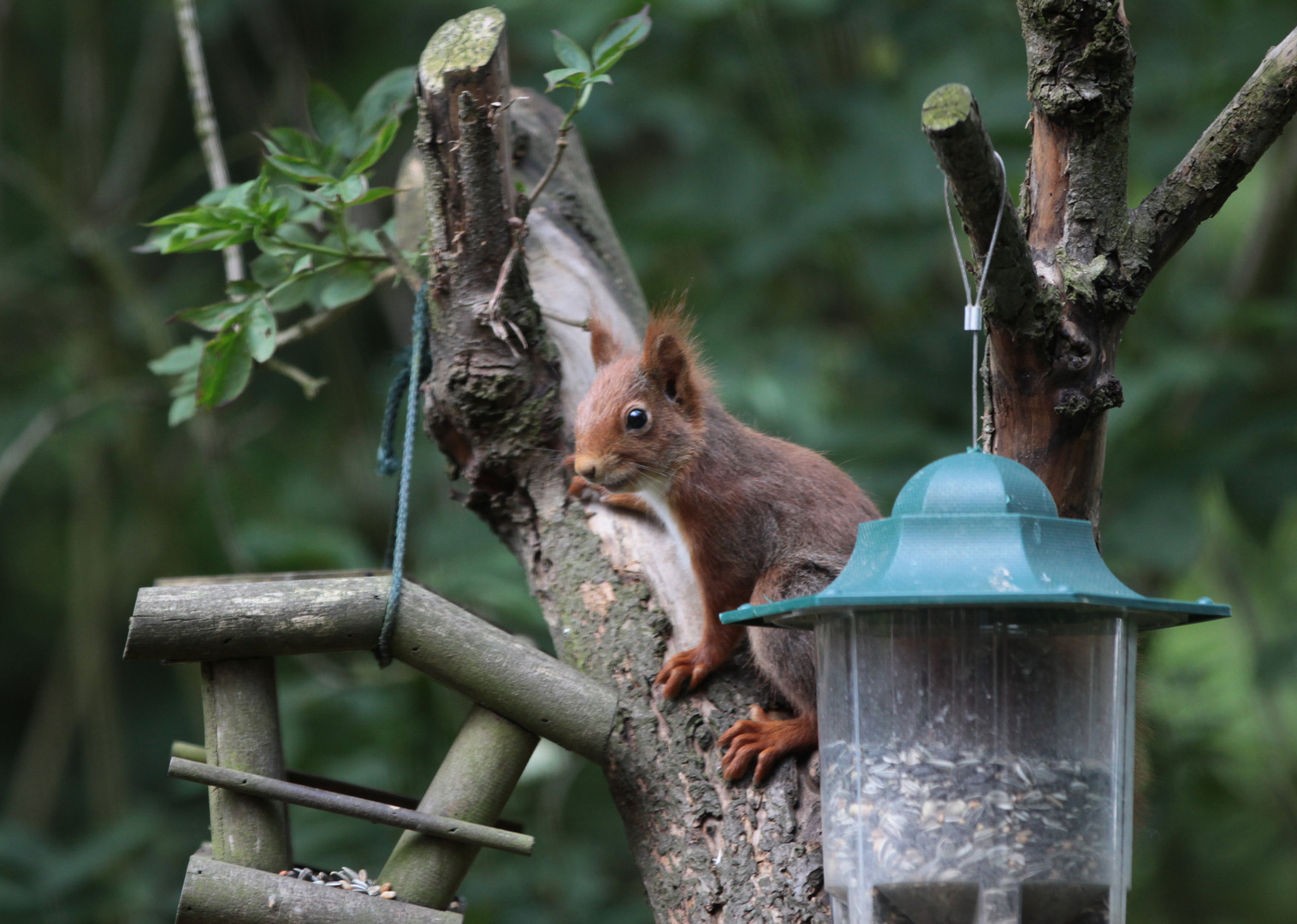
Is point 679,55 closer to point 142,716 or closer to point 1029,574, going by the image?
point 1029,574

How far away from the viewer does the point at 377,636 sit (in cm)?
178

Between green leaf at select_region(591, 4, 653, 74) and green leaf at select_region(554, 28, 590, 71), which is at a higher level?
green leaf at select_region(591, 4, 653, 74)

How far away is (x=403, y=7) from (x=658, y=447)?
10.6ft

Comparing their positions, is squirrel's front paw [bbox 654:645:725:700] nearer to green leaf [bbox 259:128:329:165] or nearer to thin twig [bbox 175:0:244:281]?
green leaf [bbox 259:128:329:165]

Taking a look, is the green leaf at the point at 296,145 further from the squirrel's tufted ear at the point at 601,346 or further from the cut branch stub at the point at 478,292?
the squirrel's tufted ear at the point at 601,346

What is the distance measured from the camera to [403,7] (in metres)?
4.66

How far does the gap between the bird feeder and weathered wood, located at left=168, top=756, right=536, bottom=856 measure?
1.74 ft

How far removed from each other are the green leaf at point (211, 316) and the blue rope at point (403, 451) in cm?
31

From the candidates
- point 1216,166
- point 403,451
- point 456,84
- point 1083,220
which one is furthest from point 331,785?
point 1216,166

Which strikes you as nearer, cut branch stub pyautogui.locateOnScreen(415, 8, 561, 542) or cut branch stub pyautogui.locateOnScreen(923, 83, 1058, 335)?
cut branch stub pyautogui.locateOnScreen(923, 83, 1058, 335)

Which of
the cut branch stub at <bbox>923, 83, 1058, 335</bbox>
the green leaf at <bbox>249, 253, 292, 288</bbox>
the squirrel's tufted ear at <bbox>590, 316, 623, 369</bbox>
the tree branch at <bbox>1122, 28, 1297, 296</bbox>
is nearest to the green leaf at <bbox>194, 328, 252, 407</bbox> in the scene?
the green leaf at <bbox>249, 253, 292, 288</bbox>

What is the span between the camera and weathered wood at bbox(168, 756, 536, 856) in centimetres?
164

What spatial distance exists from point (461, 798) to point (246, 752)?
31 cm

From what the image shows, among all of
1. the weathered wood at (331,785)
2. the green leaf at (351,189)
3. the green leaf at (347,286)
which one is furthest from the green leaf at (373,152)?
the weathered wood at (331,785)
